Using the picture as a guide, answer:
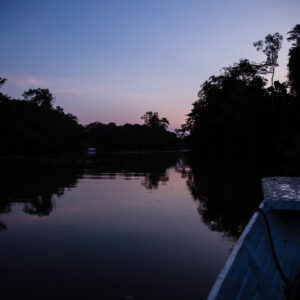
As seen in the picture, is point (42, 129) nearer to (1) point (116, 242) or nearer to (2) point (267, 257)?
(1) point (116, 242)

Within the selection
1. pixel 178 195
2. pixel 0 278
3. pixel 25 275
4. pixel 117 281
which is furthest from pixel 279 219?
pixel 178 195

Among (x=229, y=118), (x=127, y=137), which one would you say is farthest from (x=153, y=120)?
(x=229, y=118)

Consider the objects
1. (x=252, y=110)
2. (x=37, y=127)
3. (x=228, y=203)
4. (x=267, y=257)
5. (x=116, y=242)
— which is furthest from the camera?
(x=37, y=127)

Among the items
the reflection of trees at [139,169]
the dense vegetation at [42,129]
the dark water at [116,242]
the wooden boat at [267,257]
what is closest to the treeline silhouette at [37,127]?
the dense vegetation at [42,129]

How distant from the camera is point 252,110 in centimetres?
3591

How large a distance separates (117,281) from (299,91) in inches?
1093

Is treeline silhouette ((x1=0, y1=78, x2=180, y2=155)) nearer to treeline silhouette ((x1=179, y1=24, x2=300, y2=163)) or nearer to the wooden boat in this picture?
treeline silhouette ((x1=179, y1=24, x2=300, y2=163))

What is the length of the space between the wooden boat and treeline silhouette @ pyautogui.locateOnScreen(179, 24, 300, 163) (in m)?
23.5

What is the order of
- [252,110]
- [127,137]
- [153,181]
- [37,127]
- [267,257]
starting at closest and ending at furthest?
[267,257] < [153,181] < [252,110] < [37,127] < [127,137]

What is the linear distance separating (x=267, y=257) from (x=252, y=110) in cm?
3442

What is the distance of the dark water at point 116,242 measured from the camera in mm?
4605

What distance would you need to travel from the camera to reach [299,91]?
1085 inches

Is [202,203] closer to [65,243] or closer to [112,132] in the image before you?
[65,243]

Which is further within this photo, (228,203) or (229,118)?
(229,118)
